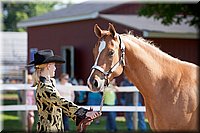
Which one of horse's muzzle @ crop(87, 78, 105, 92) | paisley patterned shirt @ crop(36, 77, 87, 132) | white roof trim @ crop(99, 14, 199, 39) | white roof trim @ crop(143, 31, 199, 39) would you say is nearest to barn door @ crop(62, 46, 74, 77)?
white roof trim @ crop(99, 14, 199, 39)

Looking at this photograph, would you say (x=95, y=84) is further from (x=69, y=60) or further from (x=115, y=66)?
(x=69, y=60)

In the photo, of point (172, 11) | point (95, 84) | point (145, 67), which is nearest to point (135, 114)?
point (172, 11)

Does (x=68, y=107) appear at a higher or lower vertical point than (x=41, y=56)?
lower

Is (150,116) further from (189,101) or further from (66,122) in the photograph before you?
(66,122)

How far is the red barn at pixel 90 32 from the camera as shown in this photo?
17.4 meters

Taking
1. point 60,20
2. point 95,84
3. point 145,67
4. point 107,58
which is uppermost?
point 60,20

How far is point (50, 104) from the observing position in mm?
4426

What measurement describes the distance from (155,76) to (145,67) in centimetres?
16

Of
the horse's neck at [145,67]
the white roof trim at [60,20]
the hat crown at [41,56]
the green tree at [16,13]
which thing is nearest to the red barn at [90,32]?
the white roof trim at [60,20]

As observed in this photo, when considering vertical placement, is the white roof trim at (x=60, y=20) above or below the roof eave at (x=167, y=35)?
above

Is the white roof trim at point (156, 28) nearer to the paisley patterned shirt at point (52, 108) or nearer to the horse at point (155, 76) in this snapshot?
the horse at point (155, 76)

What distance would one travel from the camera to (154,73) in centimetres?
560

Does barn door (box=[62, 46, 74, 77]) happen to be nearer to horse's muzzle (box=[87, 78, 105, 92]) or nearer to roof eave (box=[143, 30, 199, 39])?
roof eave (box=[143, 30, 199, 39])

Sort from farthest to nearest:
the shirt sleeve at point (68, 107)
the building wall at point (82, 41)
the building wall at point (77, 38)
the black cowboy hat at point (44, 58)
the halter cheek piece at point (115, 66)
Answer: the building wall at point (77, 38)
the building wall at point (82, 41)
the halter cheek piece at point (115, 66)
the black cowboy hat at point (44, 58)
the shirt sleeve at point (68, 107)
